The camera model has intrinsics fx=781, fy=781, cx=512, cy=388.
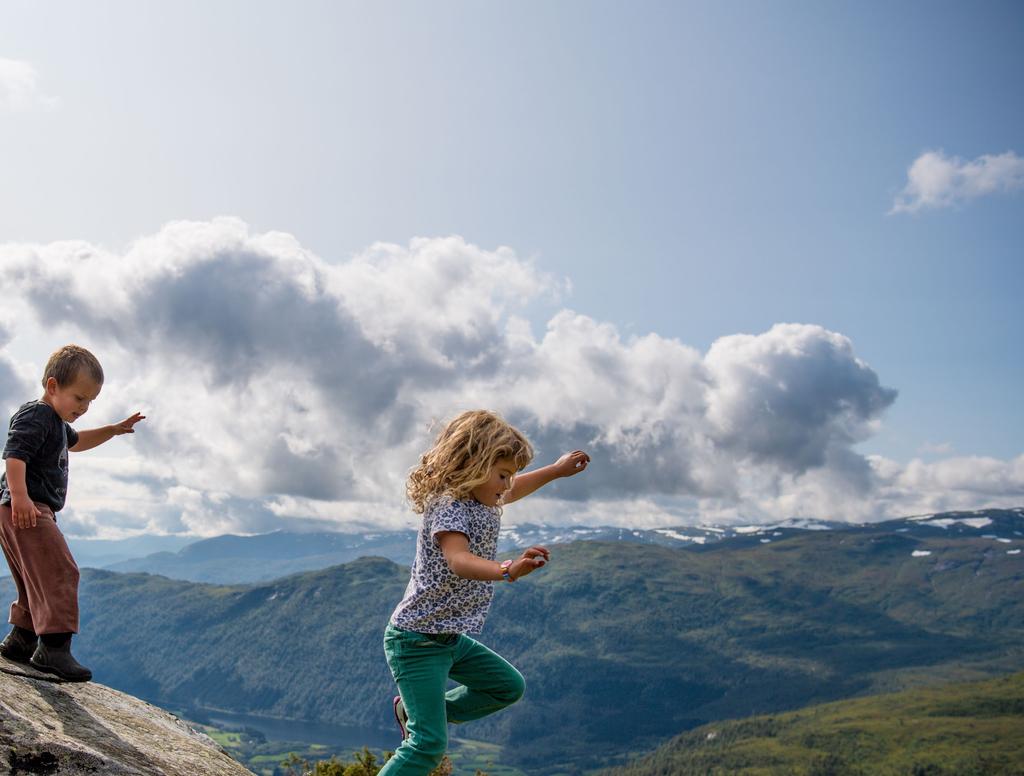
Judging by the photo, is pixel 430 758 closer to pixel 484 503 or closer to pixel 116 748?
pixel 484 503

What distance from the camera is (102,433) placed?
9.08 metres

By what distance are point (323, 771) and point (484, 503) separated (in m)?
7.72

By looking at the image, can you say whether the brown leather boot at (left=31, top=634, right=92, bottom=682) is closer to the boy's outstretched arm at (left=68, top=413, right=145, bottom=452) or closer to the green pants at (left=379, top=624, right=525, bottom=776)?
the boy's outstretched arm at (left=68, top=413, right=145, bottom=452)

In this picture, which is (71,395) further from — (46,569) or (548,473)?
(548,473)

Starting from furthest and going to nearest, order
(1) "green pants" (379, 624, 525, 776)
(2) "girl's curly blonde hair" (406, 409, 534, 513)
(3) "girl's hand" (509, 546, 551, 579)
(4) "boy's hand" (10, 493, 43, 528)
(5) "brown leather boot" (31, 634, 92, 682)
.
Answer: (5) "brown leather boot" (31, 634, 92, 682) → (4) "boy's hand" (10, 493, 43, 528) → (1) "green pants" (379, 624, 525, 776) → (2) "girl's curly blonde hair" (406, 409, 534, 513) → (3) "girl's hand" (509, 546, 551, 579)

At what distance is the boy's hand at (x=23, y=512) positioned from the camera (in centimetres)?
716

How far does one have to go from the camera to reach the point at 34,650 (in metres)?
8.05

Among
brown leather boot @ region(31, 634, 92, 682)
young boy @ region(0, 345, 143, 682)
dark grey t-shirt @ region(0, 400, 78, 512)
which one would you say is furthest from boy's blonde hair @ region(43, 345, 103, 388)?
brown leather boot @ region(31, 634, 92, 682)

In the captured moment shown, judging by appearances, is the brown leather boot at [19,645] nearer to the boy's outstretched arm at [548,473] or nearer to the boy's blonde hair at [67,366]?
the boy's blonde hair at [67,366]

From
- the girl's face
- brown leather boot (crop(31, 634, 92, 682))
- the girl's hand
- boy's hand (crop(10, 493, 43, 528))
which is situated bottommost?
brown leather boot (crop(31, 634, 92, 682))

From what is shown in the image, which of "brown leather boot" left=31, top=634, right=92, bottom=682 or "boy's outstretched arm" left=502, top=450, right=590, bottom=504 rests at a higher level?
"boy's outstretched arm" left=502, top=450, right=590, bottom=504

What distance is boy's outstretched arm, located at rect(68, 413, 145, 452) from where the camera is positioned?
884cm

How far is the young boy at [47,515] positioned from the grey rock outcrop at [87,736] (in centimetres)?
28

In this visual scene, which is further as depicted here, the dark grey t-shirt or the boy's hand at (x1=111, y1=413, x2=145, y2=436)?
the boy's hand at (x1=111, y1=413, x2=145, y2=436)
